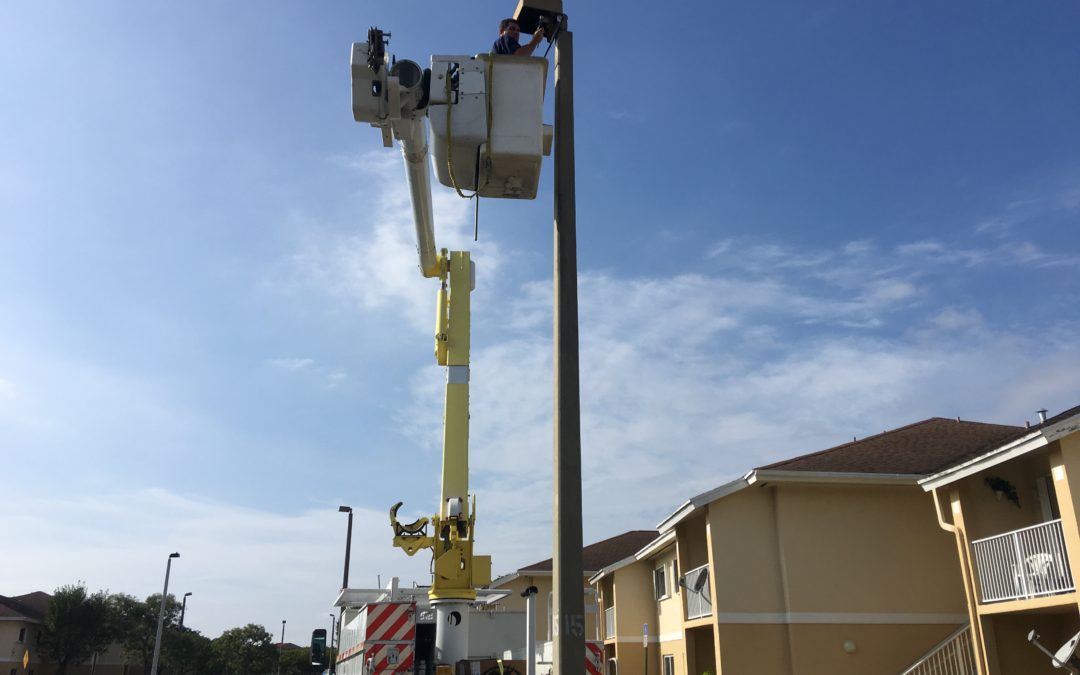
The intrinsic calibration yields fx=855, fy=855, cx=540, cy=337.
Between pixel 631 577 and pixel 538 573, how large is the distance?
22.1ft

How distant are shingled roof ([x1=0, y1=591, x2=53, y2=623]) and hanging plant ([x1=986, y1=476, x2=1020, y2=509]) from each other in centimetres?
5787

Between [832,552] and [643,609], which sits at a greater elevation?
[832,552]

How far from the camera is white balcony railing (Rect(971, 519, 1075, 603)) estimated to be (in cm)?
1416

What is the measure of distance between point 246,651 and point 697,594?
225 ft

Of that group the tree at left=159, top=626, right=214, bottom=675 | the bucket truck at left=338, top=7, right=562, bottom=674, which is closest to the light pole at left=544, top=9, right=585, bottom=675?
the bucket truck at left=338, top=7, right=562, bottom=674

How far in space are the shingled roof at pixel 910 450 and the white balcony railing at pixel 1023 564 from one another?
2173mm

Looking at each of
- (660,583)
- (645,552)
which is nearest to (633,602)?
(660,583)

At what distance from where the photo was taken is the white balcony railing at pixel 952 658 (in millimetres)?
17219

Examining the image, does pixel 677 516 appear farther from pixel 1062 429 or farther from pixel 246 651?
pixel 246 651

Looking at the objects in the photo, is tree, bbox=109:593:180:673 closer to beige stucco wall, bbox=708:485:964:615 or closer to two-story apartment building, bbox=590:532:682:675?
two-story apartment building, bbox=590:532:682:675

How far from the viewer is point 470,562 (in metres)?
13.1

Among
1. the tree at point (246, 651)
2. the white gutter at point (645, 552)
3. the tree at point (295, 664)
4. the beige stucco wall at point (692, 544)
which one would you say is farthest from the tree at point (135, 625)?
the beige stucco wall at point (692, 544)

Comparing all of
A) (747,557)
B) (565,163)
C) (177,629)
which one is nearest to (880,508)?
(747,557)

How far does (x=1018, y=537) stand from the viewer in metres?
15.2
